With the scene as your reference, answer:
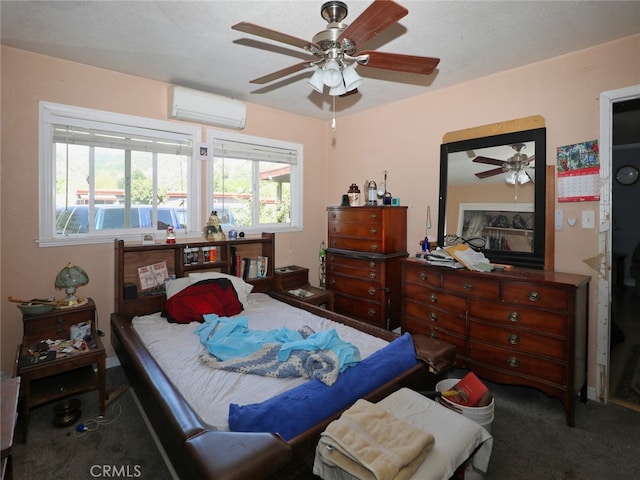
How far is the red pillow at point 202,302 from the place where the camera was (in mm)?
2619

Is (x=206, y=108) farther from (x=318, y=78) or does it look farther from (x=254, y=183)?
(x=318, y=78)

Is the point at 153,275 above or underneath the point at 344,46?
underneath

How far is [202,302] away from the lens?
8.91 feet

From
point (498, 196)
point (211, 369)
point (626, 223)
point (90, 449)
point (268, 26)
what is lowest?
point (90, 449)

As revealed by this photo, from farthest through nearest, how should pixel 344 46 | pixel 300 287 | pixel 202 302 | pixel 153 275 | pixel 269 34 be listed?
pixel 300 287
pixel 153 275
pixel 202 302
pixel 344 46
pixel 269 34

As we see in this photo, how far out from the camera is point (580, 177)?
246cm

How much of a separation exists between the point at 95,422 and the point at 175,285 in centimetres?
109

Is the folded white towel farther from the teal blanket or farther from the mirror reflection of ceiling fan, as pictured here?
the mirror reflection of ceiling fan

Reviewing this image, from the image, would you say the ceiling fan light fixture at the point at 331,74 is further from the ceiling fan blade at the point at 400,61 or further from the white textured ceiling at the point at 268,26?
the white textured ceiling at the point at 268,26

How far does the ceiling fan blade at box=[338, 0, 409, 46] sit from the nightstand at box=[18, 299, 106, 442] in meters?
2.47

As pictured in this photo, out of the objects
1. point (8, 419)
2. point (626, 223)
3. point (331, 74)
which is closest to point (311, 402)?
point (8, 419)

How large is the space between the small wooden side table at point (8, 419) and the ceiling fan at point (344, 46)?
1.78 m

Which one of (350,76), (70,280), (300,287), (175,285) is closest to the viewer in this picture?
(350,76)

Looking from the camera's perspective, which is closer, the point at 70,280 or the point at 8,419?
the point at 8,419
